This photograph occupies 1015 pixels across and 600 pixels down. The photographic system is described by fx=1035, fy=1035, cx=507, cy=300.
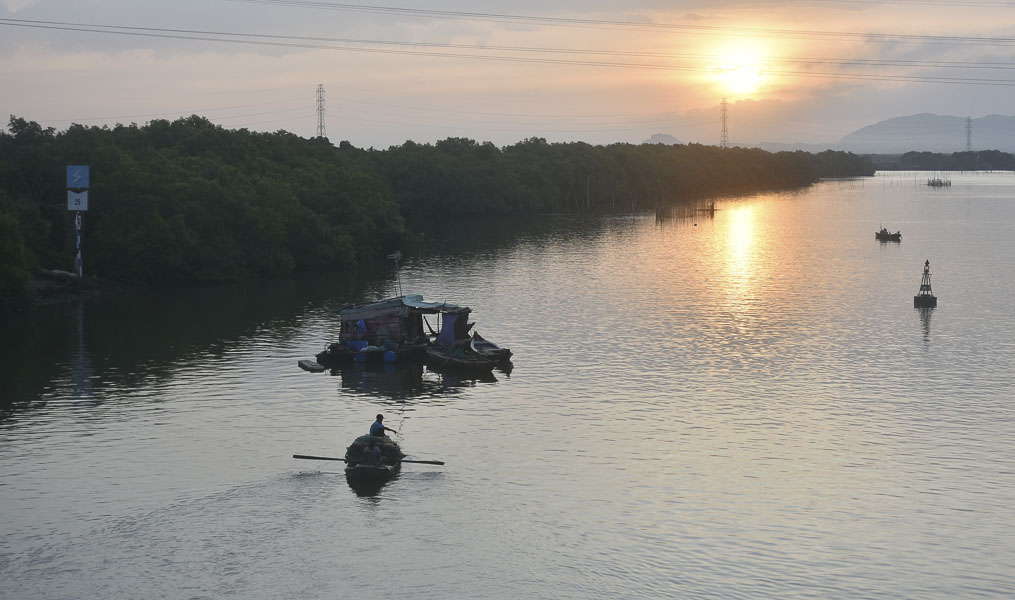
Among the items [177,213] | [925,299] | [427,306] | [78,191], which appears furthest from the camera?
[177,213]

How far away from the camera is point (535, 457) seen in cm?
5325

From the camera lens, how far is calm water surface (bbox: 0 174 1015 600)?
39812 mm

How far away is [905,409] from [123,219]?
81.2 meters

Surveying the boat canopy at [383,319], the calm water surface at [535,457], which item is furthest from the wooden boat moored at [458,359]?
the boat canopy at [383,319]

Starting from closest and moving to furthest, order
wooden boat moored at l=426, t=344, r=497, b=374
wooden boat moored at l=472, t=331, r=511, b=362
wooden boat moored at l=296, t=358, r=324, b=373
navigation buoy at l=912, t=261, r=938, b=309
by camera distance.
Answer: wooden boat moored at l=426, t=344, r=497, b=374 < wooden boat moored at l=472, t=331, r=511, b=362 < wooden boat moored at l=296, t=358, r=324, b=373 < navigation buoy at l=912, t=261, r=938, b=309

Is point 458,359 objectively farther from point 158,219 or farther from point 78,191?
point 78,191

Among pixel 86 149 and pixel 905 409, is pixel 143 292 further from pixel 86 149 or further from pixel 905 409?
pixel 905 409

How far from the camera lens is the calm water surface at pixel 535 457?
1567 inches

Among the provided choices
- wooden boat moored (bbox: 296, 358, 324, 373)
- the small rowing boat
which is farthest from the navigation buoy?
the small rowing boat

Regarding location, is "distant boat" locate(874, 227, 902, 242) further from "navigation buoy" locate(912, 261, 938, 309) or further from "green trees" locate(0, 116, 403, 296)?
"green trees" locate(0, 116, 403, 296)

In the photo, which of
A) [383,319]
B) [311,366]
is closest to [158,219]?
[383,319]

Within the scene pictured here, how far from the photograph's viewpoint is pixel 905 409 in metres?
62.5

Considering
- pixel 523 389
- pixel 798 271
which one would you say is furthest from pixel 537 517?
pixel 798 271

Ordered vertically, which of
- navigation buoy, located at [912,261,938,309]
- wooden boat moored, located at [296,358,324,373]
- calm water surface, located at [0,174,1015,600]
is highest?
navigation buoy, located at [912,261,938,309]
